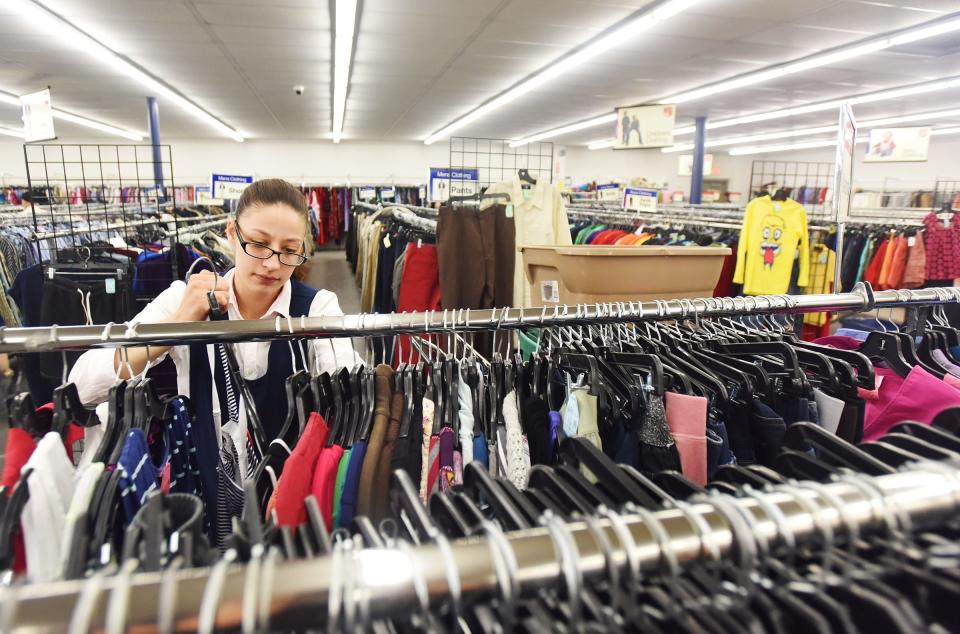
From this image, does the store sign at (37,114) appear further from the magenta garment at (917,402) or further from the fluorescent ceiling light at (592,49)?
the magenta garment at (917,402)

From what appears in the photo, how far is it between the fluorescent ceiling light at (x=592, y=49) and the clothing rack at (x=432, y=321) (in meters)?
4.51

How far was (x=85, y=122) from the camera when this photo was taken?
1234 cm

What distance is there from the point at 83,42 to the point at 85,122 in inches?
305

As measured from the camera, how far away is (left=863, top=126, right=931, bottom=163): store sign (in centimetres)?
670

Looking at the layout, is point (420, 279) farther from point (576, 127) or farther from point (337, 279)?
point (576, 127)

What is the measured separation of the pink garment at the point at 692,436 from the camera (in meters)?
1.04

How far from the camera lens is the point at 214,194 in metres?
5.84

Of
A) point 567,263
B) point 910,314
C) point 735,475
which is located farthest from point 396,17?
point 735,475

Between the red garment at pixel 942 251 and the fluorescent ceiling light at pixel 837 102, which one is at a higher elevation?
the fluorescent ceiling light at pixel 837 102

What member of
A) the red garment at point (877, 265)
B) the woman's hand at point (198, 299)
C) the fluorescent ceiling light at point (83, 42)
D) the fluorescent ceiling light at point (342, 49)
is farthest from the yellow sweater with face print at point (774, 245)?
the fluorescent ceiling light at point (83, 42)

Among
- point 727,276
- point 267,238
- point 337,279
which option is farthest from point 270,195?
point 337,279

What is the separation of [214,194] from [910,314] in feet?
20.0

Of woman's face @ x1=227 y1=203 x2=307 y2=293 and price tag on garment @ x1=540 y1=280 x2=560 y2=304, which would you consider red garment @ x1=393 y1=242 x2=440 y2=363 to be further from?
woman's face @ x1=227 y1=203 x2=307 y2=293

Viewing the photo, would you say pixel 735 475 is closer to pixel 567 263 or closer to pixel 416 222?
pixel 567 263
